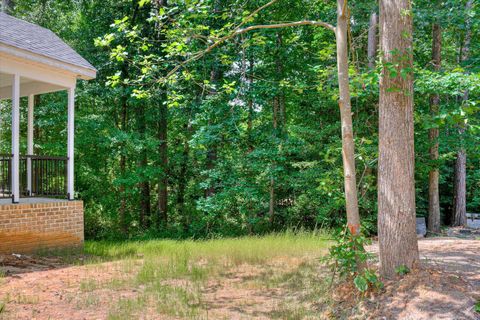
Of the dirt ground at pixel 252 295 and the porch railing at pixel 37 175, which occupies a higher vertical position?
the porch railing at pixel 37 175

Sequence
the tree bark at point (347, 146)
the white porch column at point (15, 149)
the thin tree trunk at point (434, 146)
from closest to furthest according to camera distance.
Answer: the tree bark at point (347, 146), the white porch column at point (15, 149), the thin tree trunk at point (434, 146)

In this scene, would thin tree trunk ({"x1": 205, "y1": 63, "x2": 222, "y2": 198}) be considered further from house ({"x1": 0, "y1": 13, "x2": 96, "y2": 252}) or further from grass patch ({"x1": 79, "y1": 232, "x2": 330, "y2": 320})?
house ({"x1": 0, "y1": 13, "x2": 96, "y2": 252})

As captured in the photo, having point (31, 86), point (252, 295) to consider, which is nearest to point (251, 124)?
point (31, 86)

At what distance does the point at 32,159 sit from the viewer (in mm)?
10031

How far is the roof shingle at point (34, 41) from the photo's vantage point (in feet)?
29.0

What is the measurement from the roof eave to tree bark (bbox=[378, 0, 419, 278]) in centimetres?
705

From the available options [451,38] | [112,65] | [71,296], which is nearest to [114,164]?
[112,65]

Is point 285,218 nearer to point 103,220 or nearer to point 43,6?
point 103,220

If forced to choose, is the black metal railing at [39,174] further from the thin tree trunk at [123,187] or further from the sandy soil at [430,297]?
the sandy soil at [430,297]

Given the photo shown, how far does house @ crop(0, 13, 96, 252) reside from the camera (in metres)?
8.64

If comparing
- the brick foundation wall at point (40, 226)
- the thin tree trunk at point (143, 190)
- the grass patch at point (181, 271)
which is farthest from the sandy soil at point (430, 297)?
the thin tree trunk at point (143, 190)

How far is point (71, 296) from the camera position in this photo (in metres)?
5.62

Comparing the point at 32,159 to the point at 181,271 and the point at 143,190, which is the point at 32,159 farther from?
the point at 143,190

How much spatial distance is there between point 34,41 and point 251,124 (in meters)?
7.29
